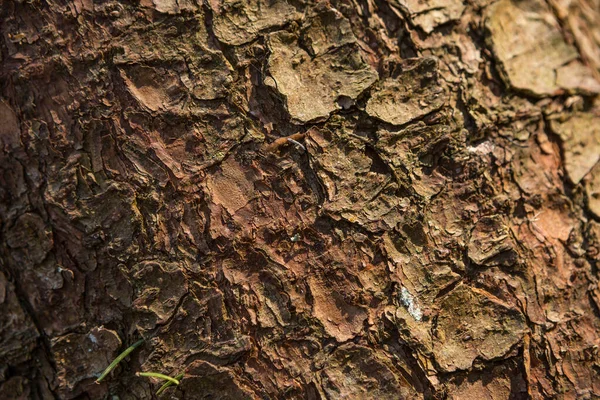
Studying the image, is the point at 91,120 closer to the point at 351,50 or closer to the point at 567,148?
the point at 351,50

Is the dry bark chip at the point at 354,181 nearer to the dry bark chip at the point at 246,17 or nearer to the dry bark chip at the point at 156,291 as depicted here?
the dry bark chip at the point at 246,17

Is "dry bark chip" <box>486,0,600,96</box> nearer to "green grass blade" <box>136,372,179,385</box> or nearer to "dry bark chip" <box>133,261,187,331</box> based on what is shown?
"dry bark chip" <box>133,261,187,331</box>

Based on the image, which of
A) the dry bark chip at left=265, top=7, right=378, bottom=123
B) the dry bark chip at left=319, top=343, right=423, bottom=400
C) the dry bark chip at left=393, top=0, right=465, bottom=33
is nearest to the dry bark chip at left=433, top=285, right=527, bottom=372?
the dry bark chip at left=319, top=343, right=423, bottom=400

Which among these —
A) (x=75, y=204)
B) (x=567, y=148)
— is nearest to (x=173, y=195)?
(x=75, y=204)

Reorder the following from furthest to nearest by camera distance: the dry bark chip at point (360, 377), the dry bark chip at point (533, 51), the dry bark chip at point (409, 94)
A: the dry bark chip at point (533, 51) < the dry bark chip at point (409, 94) < the dry bark chip at point (360, 377)

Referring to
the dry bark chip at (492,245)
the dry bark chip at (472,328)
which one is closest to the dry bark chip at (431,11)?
the dry bark chip at (492,245)
